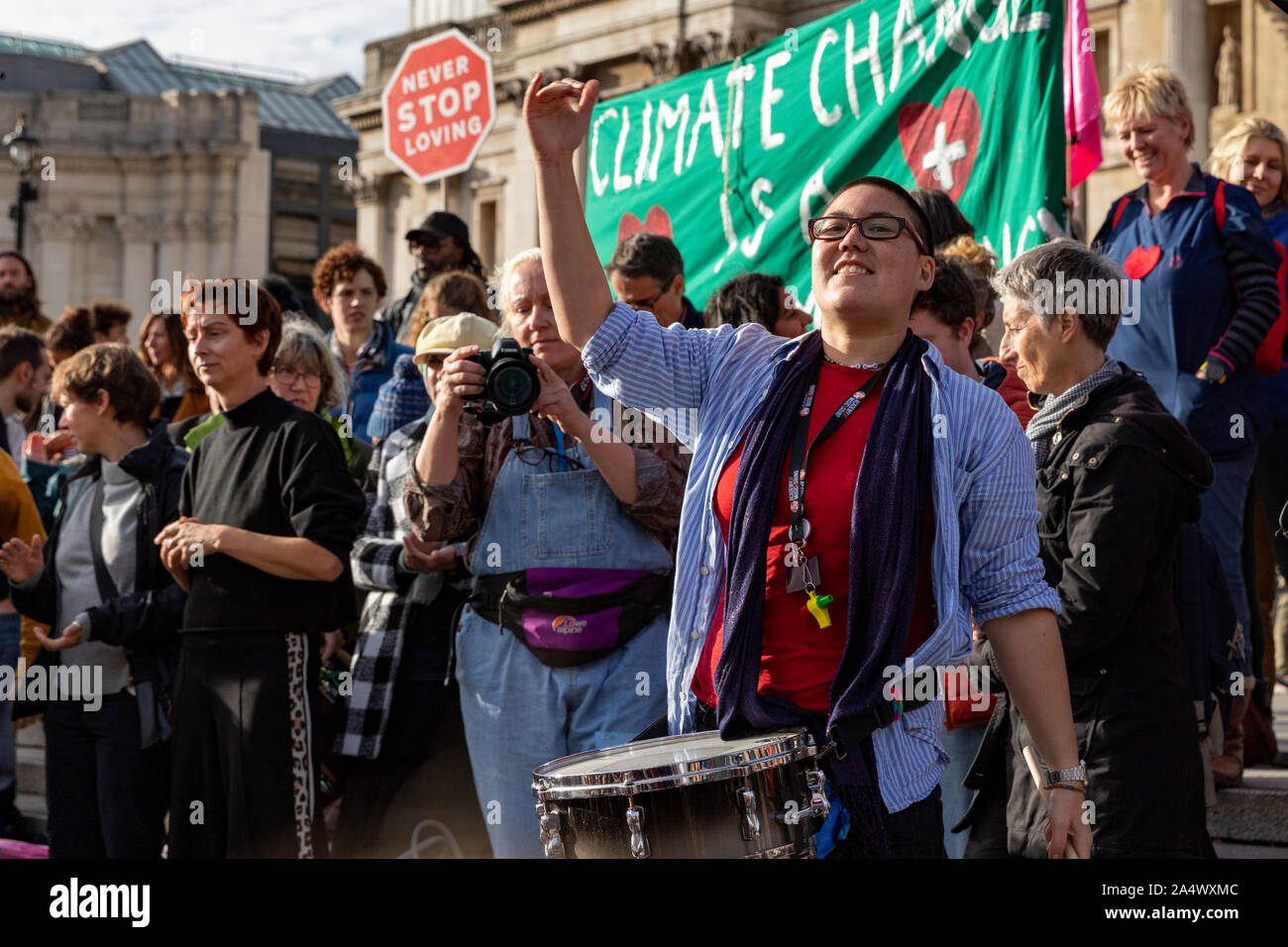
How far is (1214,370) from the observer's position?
602 centimetres

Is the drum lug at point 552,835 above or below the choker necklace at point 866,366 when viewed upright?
below

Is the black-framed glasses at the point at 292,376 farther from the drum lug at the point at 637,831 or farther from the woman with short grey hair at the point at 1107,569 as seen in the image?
the drum lug at the point at 637,831

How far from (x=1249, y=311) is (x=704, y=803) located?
13.1ft

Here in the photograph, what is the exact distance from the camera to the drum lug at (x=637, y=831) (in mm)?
2971

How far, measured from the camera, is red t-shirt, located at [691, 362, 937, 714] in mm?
3242

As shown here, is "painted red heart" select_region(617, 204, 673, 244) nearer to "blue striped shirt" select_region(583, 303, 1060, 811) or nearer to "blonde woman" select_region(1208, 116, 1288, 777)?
"blonde woman" select_region(1208, 116, 1288, 777)

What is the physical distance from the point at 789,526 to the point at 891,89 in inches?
178

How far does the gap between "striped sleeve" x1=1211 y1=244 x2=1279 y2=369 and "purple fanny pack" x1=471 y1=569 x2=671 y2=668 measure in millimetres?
2644

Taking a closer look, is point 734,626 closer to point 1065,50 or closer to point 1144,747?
point 1144,747

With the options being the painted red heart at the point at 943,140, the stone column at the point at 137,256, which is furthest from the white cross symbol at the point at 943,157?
the stone column at the point at 137,256

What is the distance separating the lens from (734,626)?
3223mm

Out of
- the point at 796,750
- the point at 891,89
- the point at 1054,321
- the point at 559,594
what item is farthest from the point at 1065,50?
the point at 796,750

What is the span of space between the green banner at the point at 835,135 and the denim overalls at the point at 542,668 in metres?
2.60

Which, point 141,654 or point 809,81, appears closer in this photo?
point 141,654
